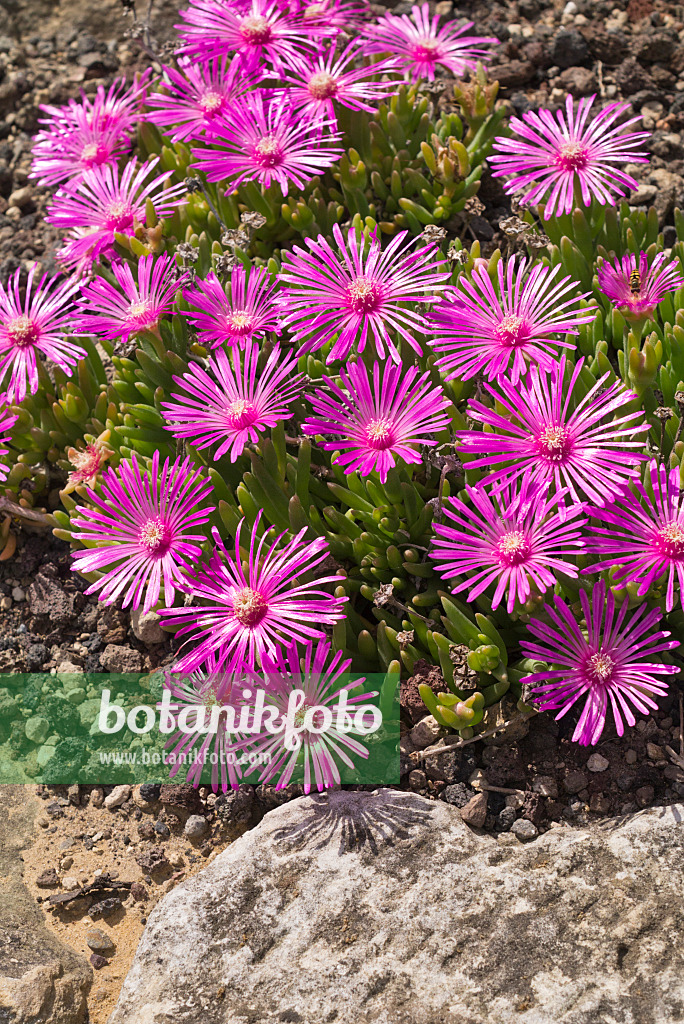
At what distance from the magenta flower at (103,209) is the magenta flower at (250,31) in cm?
39

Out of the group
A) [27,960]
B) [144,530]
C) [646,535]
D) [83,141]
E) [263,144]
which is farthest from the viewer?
[83,141]

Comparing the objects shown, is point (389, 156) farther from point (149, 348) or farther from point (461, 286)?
point (149, 348)

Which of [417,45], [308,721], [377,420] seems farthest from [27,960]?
[417,45]

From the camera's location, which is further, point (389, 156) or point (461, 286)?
point (389, 156)

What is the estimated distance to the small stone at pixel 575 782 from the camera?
2064 millimetres

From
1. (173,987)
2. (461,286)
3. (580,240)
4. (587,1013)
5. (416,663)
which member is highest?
(580,240)

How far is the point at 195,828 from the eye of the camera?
2203 mm

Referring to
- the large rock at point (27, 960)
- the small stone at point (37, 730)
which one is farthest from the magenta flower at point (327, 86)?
the large rock at point (27, 960)

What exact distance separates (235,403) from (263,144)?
90cm

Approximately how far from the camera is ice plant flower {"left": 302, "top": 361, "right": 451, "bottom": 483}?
2004mm

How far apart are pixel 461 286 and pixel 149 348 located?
0.86 meters

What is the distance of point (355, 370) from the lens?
2027 mm

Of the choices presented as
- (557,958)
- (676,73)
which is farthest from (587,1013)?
(676,73)
